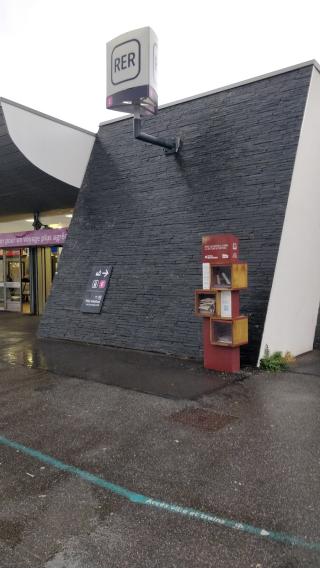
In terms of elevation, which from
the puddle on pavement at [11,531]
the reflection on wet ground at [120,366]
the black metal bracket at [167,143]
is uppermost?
the black metal bracket at [167,143]

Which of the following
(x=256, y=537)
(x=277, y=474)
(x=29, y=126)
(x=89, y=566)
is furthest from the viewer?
(x=29, y=126)

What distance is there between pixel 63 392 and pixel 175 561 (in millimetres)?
3753

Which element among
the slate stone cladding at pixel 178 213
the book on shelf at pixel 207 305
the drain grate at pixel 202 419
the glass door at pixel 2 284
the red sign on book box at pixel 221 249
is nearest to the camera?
the drain grate at pixel 202 419

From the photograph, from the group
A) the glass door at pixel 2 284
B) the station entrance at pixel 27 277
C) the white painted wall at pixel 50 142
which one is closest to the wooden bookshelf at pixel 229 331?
the white painted wall at pixel 50 142

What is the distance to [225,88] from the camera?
9016 mm

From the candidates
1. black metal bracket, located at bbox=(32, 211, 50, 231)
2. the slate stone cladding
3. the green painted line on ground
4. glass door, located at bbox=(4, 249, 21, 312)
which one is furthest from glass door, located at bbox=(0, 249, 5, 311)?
the green painted line on ground

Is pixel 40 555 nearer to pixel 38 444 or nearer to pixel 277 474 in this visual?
pixel 38 444

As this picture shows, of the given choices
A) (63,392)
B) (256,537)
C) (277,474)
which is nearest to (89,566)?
(256,537)

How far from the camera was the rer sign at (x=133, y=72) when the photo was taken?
7.91 m

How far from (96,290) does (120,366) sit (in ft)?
8.86

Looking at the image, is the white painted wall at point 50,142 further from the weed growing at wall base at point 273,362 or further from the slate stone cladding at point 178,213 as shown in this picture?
the weed growing at wall base at point 273,362

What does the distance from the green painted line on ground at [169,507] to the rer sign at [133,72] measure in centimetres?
640

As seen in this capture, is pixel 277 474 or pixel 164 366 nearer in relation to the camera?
pixel 277 474

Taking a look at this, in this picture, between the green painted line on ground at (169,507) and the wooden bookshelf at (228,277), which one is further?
the wooden bookshelf at (228,277)
